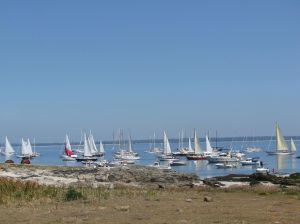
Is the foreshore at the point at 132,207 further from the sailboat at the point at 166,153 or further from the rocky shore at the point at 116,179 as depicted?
the sailboat at the point at 166,153

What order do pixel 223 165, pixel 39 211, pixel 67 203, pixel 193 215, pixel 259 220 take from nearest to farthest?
pixel 259 220 → pixel 193 215 → pixel 39 211 → pixel 67 203 → pixel 223 165

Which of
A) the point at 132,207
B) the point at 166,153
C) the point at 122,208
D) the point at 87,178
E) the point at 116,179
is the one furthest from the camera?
the point at 166,153

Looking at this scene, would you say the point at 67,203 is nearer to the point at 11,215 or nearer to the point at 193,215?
the point at 11,215

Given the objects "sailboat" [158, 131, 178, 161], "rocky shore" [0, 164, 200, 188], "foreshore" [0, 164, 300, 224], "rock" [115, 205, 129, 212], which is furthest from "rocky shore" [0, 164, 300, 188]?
"sailboat" [158, 131, 178, 161]

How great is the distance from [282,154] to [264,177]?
86.7 metres

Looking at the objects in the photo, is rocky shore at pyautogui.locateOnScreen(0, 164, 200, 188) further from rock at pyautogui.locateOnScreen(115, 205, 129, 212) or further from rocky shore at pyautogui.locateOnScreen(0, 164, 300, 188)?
rock at pyautogui.locateOnScreen(115, 205, 129, 212)

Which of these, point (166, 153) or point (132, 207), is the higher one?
point (166, 153)

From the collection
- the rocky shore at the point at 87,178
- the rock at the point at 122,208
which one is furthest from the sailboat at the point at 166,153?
the rock at the point at 122,208

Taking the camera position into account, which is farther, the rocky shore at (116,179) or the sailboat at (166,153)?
the sailboat at (166,153)

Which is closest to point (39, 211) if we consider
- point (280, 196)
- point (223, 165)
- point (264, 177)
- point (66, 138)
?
point (280, 196)

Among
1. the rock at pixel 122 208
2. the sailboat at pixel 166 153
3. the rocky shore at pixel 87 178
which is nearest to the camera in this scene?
the rock at pixel 122 208

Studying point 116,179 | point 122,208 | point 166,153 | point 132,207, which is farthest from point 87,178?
point 166,153

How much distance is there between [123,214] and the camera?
54.2 feet

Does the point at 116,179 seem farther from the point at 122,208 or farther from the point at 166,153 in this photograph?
the point at 166,153
